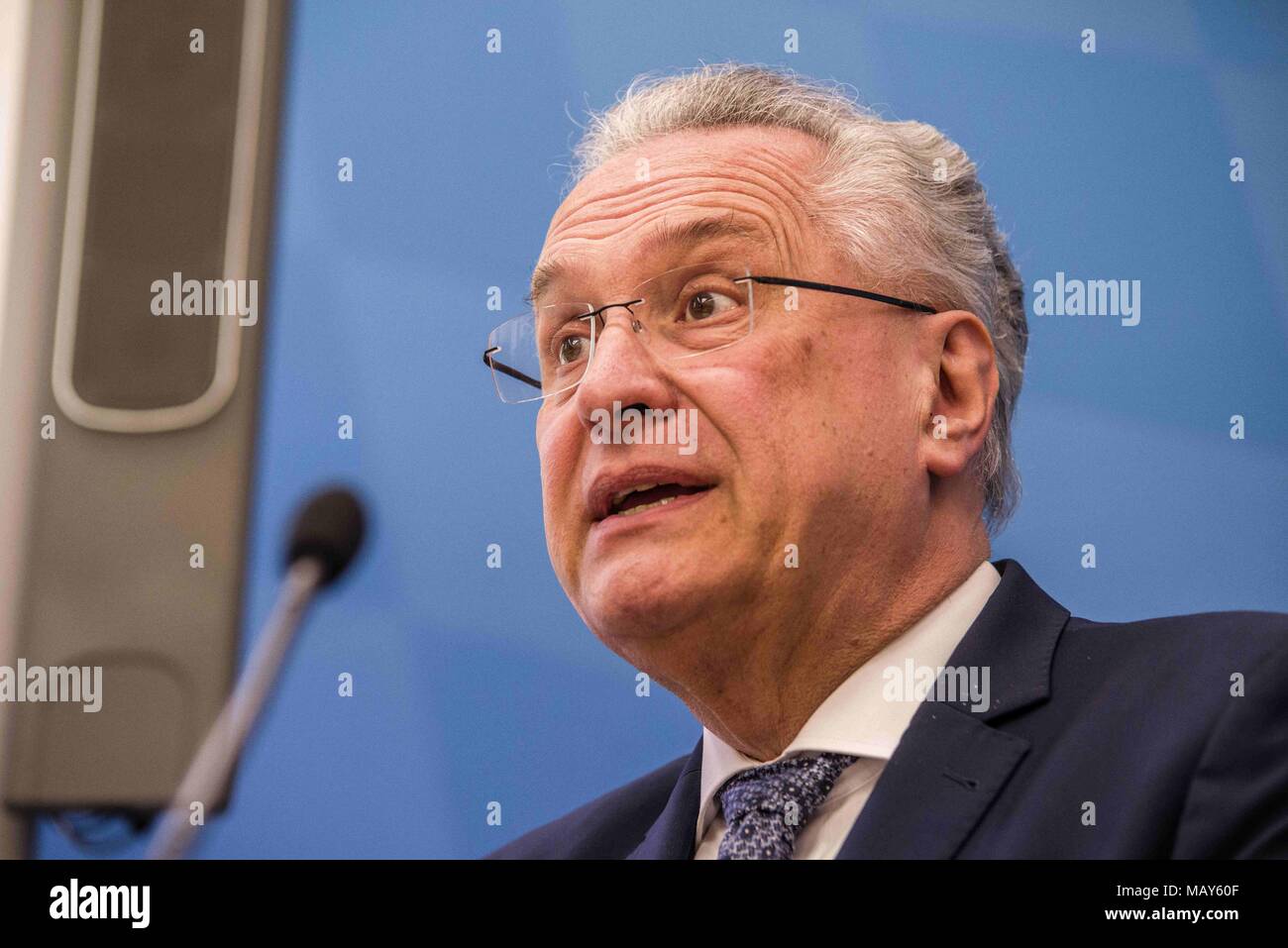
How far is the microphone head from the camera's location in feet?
7.09

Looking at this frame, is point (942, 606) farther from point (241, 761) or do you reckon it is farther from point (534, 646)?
point (241, 761)

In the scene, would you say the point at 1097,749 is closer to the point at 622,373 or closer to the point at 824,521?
the point at 824,521

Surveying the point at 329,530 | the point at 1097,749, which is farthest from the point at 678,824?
the point at 329,530

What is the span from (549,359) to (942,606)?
27.1 inches

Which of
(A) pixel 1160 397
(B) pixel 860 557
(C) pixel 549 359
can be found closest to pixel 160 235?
(C) pixel 549 359

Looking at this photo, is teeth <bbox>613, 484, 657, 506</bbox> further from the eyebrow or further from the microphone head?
the microphone head

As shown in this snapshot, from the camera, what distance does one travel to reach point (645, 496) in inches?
67.2

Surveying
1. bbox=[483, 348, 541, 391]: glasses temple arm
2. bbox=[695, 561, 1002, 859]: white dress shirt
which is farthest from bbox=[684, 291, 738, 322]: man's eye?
bbox=[695, 561, 1002, 859]: white dress shirt

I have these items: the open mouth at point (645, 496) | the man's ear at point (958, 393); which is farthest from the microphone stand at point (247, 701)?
the man's ear at point (958, 393)

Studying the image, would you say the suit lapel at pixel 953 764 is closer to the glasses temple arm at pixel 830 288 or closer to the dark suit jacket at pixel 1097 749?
the dark suit jacket at pixel 1097 749

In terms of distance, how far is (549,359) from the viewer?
1925 millimetres

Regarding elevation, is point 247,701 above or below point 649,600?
below

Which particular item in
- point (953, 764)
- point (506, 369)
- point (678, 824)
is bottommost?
point (678, 824)

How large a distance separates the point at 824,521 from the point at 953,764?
1.17ft
